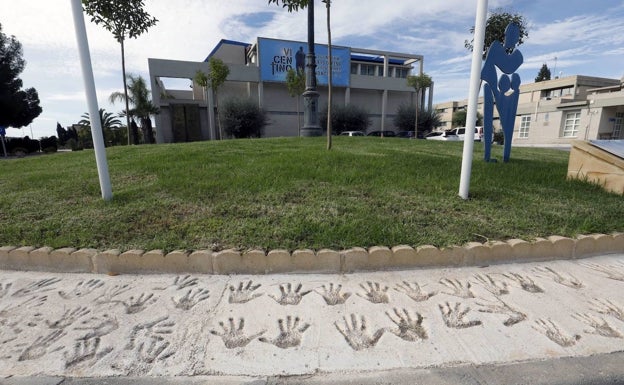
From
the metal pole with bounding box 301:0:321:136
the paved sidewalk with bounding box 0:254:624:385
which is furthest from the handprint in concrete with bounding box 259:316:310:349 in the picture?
the metal pole with bounding box 301:0:321:136

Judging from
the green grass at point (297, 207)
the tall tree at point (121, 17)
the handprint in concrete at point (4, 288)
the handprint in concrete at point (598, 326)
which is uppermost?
the tall tree at point (121, 17)

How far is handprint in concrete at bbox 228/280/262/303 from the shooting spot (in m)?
2.45

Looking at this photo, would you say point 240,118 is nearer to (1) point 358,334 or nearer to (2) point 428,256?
(2) point 428,256

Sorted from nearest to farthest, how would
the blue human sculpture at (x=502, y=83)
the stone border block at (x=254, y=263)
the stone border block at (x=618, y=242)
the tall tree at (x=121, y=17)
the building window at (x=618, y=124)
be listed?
1. the stone border block at (x=254, y=263)
2. the stone border block at (x=618, y=242)
3. the blue human sculpture at (x=502, y=83)
4. the tall tree at (x=121, y=17)
5. the building window at (x=618, y=124)

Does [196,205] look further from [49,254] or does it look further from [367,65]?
[367,65]

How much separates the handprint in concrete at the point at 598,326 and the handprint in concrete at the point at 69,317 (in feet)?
11.7

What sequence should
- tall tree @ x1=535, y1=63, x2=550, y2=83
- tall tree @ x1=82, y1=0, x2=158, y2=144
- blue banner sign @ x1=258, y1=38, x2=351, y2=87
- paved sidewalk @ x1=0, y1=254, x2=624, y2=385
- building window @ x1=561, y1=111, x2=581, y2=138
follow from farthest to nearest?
tall tree @ x1=535, y1=63, x2=550, y2=83, building window @ x1=561, y1=111, x2=581, y2=138, blue banner sign @ x1=258, y1=38, x2=351, y2=87, tall tree @ x1=82, y1=0, x2=158, y2=144, paved sidewalk @ x1=0, y1=254, x2=624, y2=385

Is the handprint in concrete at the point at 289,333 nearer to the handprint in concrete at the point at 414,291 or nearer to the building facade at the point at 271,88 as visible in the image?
the handprint in concrete at the point at 414,291

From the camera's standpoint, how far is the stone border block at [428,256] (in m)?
2.91

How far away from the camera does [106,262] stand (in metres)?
2.91

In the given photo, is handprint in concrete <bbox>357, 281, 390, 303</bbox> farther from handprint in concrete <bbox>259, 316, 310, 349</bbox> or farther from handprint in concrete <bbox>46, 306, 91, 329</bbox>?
handprint in concrete <bbox>46, 306, 91, 329</bbox>

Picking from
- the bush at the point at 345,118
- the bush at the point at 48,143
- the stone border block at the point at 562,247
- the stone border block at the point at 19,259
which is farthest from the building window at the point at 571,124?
the bush at the point at 48,143

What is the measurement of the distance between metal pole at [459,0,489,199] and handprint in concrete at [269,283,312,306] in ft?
9.19

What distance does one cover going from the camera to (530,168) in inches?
234
